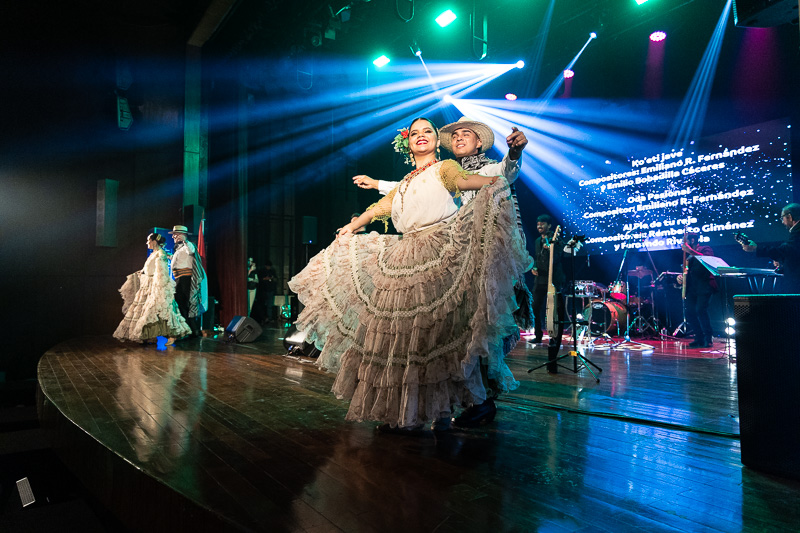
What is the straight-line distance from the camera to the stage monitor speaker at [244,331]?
7742 mm

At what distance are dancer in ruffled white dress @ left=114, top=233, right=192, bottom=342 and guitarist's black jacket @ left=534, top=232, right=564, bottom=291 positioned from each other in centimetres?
546

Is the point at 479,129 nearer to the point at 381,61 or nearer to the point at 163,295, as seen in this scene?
the point at 163,295

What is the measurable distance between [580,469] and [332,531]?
3.71ft

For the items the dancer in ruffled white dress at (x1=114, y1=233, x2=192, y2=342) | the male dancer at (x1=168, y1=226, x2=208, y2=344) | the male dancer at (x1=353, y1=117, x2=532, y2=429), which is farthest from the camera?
the male dancer at (x1=168, y1=226, x2=208, y2=344)

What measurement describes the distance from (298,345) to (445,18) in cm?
582

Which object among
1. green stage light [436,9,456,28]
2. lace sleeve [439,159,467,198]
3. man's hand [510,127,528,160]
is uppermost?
green stage light [436,9,456,28]

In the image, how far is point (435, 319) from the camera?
2.46 meters

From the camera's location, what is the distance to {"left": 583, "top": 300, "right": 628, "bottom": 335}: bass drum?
27.6 ft

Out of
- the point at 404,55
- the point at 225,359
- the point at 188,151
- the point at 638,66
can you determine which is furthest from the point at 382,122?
the point at 225,359

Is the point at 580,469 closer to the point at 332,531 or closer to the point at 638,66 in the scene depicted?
the point at 332,531

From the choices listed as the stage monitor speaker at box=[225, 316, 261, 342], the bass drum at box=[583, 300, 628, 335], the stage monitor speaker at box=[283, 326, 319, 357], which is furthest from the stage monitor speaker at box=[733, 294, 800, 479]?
the stage monitor speaker at box=[225, 316, 261, 342]

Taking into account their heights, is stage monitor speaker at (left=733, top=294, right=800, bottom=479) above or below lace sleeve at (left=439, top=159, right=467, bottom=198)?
below

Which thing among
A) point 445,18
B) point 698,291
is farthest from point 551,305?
point 445,18

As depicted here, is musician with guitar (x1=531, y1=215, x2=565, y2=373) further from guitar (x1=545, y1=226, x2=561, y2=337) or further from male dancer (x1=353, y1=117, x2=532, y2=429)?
male dancer (x1=353, y1=117, x2=532, y2=429)
